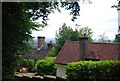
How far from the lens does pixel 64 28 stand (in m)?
19.4

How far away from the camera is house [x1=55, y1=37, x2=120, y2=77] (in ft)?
45.1

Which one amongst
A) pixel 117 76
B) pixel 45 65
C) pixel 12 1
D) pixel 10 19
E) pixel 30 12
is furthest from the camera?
pixel 45 65

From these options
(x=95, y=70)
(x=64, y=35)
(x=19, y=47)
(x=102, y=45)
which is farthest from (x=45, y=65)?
(x=19, y=47)

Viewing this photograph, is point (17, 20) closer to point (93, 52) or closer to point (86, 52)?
point (93, 52)

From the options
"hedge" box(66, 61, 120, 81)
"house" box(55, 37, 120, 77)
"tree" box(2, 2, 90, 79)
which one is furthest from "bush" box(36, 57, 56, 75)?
"tree" box(2, 2, 90, 79)

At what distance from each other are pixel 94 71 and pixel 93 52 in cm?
640

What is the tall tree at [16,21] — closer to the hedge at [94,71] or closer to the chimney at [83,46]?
the hedge at [94,71]

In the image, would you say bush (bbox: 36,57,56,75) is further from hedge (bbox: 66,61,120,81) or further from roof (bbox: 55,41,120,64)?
hedge (bbox: 66,61,120,81)

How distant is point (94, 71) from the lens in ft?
25.9

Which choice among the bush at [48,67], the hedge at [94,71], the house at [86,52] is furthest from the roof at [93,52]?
the hedge at [94,71]

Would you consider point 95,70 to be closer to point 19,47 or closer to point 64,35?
point 19,47

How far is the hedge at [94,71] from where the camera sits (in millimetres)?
7562

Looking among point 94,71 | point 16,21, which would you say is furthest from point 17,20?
point 94,71

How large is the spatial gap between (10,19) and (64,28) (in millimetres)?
17270
